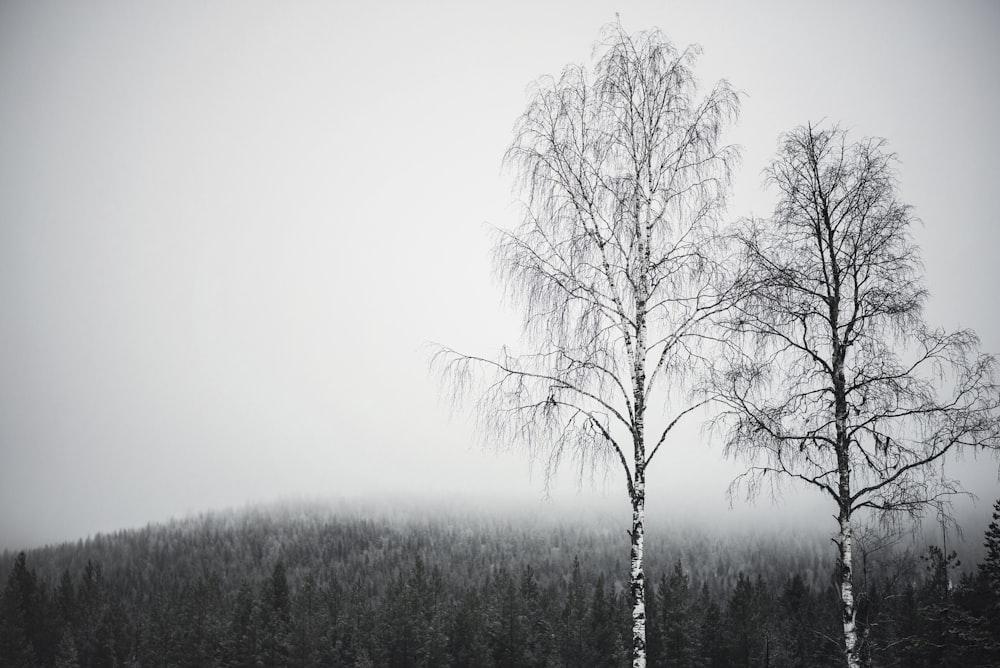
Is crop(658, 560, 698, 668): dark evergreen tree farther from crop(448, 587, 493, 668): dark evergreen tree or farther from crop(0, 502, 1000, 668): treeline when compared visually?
crop(448, 587, 493, 668): dark evergreen tree

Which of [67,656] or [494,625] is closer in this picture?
[494,625]

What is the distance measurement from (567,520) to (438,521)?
151ft

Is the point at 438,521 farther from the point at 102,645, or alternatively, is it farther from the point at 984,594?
the point at 984,594

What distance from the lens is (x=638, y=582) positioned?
9969 mm

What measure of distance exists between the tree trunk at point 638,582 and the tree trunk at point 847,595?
4.08 meters

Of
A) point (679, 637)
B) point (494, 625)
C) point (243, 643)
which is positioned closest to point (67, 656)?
point (243, 643)

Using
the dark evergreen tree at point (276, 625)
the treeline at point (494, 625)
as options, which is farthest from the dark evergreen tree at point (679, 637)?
the dark evergreen tree at point (276, 625)

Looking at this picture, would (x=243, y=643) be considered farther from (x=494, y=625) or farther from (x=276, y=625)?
(x=494, y=625)

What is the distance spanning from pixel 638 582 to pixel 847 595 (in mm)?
4263

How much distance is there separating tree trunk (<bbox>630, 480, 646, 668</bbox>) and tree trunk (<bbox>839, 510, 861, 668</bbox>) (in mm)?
4084

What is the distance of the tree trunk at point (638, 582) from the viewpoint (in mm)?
9633

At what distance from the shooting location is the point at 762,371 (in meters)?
11.6

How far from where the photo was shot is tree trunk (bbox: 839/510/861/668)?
422 inches

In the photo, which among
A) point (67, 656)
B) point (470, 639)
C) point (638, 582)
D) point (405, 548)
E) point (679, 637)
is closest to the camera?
point (638, 582)
